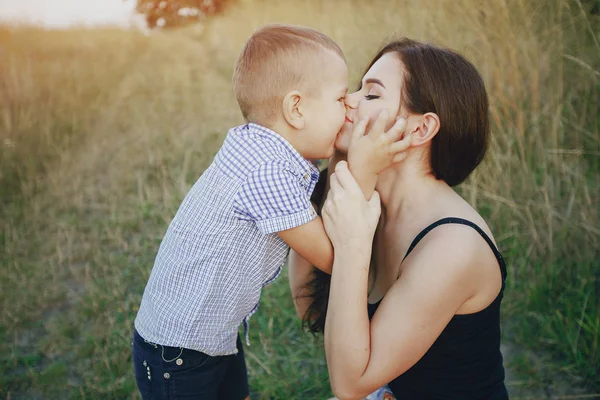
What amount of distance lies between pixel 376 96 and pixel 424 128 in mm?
192

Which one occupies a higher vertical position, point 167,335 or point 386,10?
point 386,10

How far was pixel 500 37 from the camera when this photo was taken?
12.2ft

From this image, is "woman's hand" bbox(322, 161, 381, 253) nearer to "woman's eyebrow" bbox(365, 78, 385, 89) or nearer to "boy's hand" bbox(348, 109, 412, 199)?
"boy's hand" bbox(348, 109, 412, 199)

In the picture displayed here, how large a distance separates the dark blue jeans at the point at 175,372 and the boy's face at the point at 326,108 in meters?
0.78

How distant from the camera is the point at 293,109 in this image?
183 centimetres

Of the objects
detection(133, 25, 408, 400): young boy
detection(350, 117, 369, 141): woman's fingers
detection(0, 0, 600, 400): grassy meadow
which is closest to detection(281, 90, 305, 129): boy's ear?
detection(133, 25, 408, 400): young boy

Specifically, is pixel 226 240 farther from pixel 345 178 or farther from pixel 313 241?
pixel 345 178

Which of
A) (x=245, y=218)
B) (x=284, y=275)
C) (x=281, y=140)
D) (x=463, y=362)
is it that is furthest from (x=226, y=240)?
(x=284, y=275)

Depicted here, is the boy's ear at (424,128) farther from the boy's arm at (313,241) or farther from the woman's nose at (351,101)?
the boy's arm at (313,241)

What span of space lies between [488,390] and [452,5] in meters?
2.96

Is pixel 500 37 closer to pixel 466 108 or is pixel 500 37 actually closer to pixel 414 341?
pixel 466 108

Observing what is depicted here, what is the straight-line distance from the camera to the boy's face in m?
1.85

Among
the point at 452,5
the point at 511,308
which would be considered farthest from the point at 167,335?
the point at 452,5

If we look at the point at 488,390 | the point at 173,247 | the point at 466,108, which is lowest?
the point at 488,390
